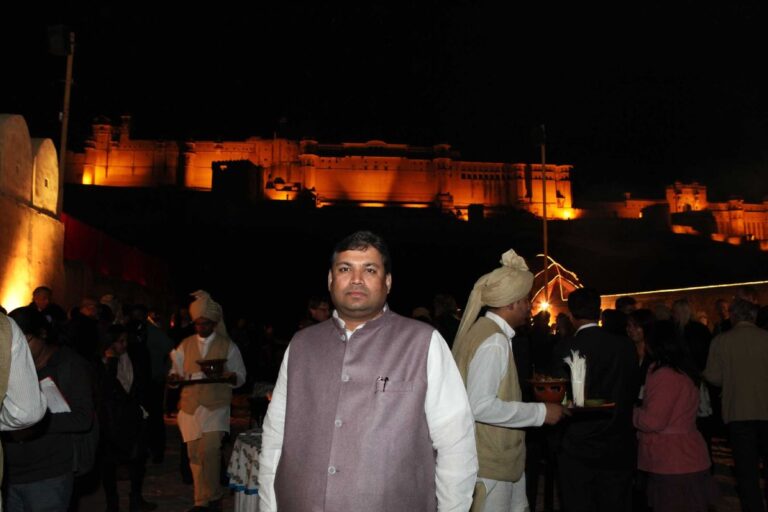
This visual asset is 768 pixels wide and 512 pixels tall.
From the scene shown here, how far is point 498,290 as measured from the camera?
3281 mm

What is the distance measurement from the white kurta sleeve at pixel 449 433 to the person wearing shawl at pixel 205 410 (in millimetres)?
3287

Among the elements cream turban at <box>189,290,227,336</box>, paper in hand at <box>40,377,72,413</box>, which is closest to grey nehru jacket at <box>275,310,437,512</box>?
paper in hand at <box>40,377,72,413</box>

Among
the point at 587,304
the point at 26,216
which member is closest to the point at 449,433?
the point at 587,304

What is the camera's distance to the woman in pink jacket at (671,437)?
154 inches

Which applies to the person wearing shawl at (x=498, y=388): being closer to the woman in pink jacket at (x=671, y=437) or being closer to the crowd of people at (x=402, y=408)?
the crowd of people at (x=402, y=408)

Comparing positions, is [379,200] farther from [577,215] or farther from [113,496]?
[113,496]

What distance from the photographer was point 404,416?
2027 millimetres

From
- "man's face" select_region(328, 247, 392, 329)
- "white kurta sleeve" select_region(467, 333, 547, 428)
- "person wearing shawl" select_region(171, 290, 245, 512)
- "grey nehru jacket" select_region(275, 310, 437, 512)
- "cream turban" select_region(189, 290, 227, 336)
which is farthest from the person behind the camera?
"cream turban" select_region(189, 290, 227, 336)

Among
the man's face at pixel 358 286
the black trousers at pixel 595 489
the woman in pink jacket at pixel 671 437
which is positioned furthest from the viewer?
the woman in pink jacket at pixel 671 437

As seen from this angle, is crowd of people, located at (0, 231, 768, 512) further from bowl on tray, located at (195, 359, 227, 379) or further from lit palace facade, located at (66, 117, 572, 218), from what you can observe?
lit palace facade, located at (66, 117, 572, 218)

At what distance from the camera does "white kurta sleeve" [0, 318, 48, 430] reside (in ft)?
7.89

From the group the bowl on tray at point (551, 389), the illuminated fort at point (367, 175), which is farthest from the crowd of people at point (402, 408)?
the illuminated fort at point (367, 175)

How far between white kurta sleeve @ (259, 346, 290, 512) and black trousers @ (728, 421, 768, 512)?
4.00 meters

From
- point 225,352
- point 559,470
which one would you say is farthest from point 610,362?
point 225,352
